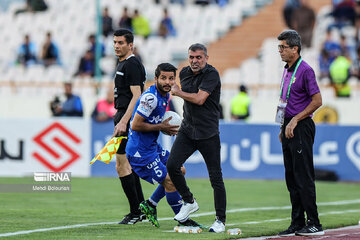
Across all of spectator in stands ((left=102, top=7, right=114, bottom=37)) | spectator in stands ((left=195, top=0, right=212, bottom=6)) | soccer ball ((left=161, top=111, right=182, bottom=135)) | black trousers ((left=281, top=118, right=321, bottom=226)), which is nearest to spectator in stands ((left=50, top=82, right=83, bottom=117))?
spectator in stands ((left=102, top=7, right=114, bottom=37))

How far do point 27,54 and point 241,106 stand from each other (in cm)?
928

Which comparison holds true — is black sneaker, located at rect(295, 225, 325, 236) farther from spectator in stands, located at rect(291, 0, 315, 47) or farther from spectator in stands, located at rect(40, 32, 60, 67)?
spectator in stands, located at rect(40, 32, 60, 67)

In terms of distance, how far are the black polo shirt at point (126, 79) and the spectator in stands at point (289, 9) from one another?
1781 cm

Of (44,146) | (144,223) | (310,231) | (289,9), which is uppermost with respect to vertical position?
(289,9)

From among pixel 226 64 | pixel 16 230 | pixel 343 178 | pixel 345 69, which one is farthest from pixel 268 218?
pixel 226 64

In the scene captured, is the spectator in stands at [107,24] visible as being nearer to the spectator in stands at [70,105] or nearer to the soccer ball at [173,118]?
the spectator in stands at [70,105]

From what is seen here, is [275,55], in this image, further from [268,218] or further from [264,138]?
[268,218]

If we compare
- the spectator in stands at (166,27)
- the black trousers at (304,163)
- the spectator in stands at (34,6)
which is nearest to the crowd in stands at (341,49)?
the spectator in stands at (166,27)

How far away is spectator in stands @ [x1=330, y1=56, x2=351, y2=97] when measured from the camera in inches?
955

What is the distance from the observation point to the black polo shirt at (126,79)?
428 inches

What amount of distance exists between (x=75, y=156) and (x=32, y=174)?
1.03 metres

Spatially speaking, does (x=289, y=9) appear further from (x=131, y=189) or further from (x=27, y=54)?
(x=131, y=189)

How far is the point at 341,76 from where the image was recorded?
2433cm

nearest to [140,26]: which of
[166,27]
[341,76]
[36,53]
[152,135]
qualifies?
[166,27]
